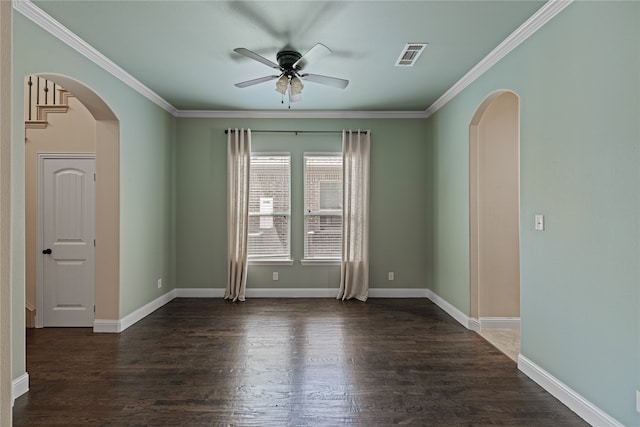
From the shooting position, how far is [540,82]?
9.69 feet

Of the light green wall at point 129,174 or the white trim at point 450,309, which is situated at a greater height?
the light green wall at point 129,174

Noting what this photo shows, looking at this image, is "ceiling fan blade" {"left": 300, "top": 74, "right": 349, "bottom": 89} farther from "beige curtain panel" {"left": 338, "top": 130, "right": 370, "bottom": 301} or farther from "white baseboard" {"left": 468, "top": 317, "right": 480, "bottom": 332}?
"white baseboard" {"left": 468, "top": 317, "right": 480, "bottom": 332}

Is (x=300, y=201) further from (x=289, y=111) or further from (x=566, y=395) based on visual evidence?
(x=566, y=395)

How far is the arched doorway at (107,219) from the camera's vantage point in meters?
4.21

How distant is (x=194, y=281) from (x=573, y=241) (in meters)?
4.98

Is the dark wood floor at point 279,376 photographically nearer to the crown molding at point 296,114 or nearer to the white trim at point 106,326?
the white trim at point 106,326

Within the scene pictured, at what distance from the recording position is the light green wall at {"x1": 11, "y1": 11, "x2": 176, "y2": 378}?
277 centimetres

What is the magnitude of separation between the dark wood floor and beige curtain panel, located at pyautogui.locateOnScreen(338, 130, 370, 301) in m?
1.03

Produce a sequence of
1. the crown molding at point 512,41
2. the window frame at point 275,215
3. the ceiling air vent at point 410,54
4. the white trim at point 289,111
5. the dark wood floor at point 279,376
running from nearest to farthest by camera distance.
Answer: the dark wood floor at point 279,376, the crown molding at point 512,41, the white trim at point 289,111, the ceiling air vent at point 410,54, the window frame at point 275,215

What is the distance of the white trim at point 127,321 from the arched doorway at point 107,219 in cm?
3

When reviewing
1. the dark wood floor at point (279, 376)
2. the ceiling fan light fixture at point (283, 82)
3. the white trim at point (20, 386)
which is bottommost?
the dark wood floor at point (279, 376)

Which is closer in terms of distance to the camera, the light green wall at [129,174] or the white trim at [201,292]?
the light green wall at [129,174]

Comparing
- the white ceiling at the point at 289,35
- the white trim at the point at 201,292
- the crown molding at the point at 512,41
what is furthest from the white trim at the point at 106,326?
the crown molding at the point at 512,41

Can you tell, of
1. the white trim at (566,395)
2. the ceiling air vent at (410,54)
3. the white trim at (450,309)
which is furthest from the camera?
the white trim at (450,309)
